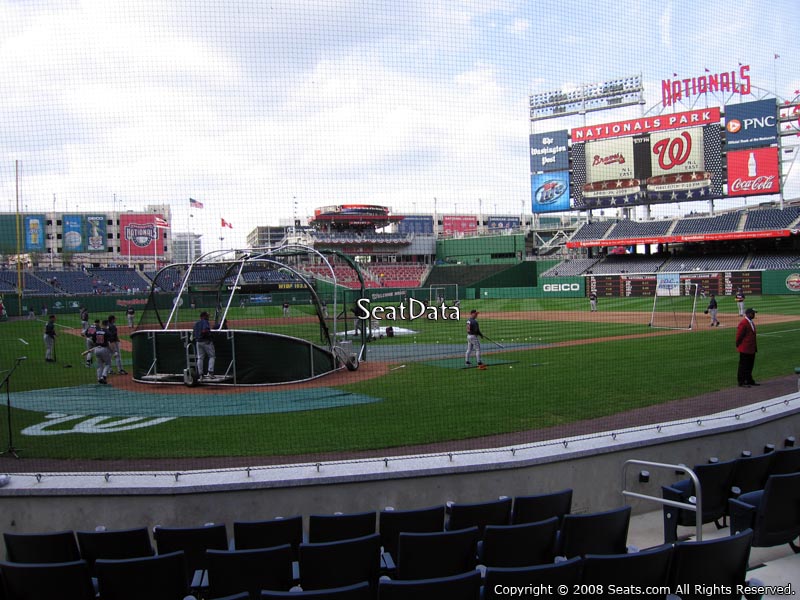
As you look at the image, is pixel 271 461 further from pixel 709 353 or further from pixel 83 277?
pixel 83 277

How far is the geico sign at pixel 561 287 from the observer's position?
38.6 m

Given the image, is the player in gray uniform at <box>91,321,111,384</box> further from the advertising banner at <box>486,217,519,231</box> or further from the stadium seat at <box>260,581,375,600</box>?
the advertising banner at <box>486,217,519,231</box>

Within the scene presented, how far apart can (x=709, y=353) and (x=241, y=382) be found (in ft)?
34.3

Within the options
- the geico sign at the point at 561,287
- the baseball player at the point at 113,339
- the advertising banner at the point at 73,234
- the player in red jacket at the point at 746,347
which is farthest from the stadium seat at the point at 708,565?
the advertising banner at the point at 73,234

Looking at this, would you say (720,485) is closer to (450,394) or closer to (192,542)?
(192,542)

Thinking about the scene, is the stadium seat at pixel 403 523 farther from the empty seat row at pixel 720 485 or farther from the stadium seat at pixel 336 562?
the empty seat row at pixel 720 485

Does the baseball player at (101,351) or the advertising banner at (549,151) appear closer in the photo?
the baseball player at (101,351)

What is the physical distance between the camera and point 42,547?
139 inches

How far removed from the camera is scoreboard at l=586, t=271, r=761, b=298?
3272 centimetres

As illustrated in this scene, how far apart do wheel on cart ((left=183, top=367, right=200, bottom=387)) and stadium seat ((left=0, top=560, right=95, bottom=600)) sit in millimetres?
8557

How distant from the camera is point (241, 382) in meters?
11.5

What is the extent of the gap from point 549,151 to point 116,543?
43162mm

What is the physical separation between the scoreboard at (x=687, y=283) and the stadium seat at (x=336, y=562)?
3234cm

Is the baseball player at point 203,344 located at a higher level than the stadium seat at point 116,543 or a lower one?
higher
